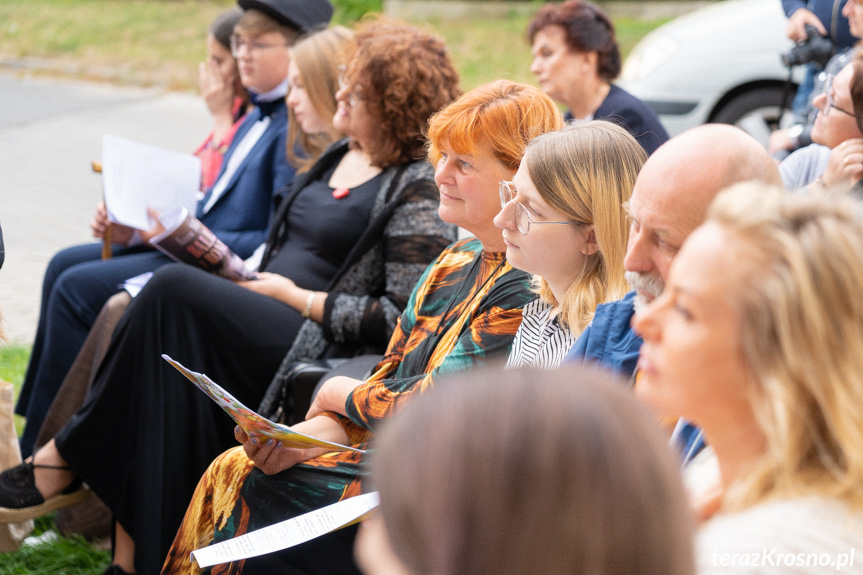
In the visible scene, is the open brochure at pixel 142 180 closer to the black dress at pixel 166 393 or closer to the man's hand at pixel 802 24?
the black dress at pixel 166 393

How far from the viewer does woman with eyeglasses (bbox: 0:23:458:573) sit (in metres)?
2.67

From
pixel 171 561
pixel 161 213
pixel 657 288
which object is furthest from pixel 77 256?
pixel 657 288

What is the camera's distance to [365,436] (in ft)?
7.64

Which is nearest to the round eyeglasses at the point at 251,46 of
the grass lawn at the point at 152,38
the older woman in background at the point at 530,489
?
the older woman in background at the point at 530,489

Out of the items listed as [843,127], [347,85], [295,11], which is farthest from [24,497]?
[843,127]

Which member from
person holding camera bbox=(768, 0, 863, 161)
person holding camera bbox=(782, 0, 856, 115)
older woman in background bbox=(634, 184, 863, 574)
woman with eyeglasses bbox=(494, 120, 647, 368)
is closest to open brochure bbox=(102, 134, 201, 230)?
woman with eyeglasses bbox=(494, 120, 647, 368)

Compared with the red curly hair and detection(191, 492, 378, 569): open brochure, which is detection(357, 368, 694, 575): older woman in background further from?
the red curly hair

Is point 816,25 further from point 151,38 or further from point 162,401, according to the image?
point 151,38

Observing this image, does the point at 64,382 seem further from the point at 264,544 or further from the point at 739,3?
the point at 739,3

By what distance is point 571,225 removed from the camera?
1.99 meters

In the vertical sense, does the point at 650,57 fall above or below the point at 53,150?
above

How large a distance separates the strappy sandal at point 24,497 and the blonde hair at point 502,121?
1.64m

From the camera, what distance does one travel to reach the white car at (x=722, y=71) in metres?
5.73

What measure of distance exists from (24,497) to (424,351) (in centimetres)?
138
